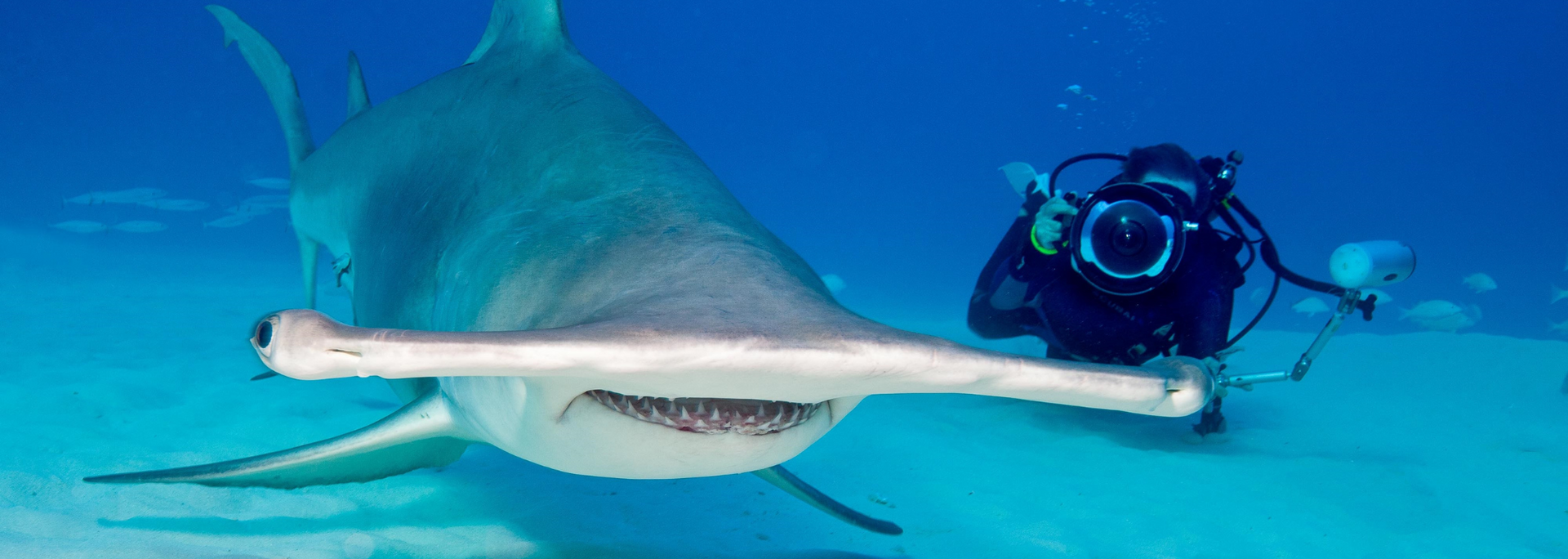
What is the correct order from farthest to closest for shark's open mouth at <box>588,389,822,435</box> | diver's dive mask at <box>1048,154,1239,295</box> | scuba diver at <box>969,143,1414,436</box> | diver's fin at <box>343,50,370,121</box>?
diver's fin at <box>343,50,370,121</box> → scuba diver at <box>969,143,1414,436</box> → diver's dive mask at <box>1048,154,1239,295</box> → shark's open mouth at <box>588,389,822,435</box>

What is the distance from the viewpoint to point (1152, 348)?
4.13 metres

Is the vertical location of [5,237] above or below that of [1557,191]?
below


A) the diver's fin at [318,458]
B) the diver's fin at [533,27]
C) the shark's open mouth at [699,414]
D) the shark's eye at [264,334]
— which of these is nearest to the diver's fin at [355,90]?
the diver's fin at [533,27]

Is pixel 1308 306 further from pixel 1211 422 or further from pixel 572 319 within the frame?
pixel 572 319

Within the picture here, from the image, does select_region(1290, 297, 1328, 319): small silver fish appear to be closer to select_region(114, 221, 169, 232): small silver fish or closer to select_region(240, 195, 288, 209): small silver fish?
select_region(240, 195, 288, 209): small silver fish

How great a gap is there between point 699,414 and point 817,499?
4.34 feet

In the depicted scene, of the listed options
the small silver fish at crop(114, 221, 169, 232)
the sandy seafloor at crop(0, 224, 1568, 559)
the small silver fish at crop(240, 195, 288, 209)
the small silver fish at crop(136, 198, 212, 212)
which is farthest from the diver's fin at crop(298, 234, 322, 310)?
the small silver fish at crop(136, 198, 212, 212)

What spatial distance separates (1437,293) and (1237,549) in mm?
56059

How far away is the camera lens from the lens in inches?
135

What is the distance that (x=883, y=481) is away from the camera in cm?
396

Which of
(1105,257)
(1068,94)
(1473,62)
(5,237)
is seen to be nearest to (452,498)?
(1105,257)

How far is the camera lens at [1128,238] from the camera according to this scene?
3436 millimetres

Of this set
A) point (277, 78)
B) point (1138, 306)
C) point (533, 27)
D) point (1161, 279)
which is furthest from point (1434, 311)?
point (277, 78)

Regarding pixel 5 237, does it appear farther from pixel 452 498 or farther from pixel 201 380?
pixel 452 498
